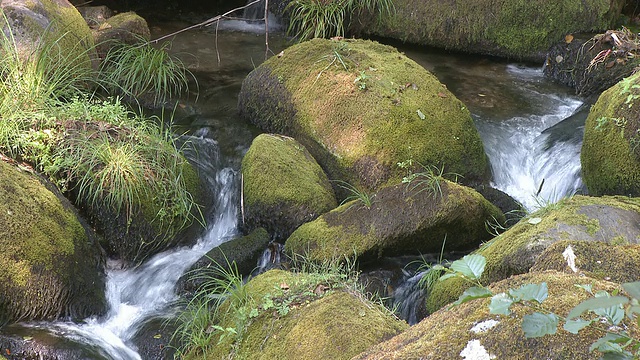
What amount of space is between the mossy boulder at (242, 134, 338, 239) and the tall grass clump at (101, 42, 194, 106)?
1.81m

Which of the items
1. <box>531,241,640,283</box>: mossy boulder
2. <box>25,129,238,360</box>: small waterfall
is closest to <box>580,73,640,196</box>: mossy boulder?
<box>531,241,640,283</box>: mossy boulder

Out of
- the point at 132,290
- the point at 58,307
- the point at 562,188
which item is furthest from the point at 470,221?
the point at 58,307

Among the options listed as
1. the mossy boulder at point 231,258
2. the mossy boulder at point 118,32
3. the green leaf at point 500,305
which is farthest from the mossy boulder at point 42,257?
the green leaf at point 500,305

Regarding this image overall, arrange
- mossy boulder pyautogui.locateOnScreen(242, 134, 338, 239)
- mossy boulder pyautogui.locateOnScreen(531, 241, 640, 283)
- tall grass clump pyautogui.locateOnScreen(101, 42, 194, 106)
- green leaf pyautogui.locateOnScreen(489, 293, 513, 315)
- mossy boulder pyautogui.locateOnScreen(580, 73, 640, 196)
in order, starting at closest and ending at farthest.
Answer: green leaf pyautogui.locateOnScreen(489, 293, 513, 315) → mossy boulder pyautogui.locateOnScreen(531, 241, 640, 283) → mossy boulder pyautogui.locateOnScreen(580, 73, 640, 196) → mossy boulder pyautogui.locateOnScreen(242, 134, 338, 239) → tall grass clump pyautogui.locateOnScreen(101, 42, 194, 106)

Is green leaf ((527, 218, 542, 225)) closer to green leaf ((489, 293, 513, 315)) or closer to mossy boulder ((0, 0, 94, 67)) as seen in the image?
green leaf ((489, 293, 513, 315))

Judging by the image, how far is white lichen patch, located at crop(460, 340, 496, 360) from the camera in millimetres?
2016

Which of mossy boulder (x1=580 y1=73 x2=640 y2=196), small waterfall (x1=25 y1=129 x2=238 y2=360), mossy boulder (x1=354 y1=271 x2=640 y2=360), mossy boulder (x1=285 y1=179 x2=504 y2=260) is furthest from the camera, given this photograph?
mossy boulder (x1=580 y1=73 x2=640 y2=196)

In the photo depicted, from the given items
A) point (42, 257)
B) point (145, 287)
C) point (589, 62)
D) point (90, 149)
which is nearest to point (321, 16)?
point (589, 62)

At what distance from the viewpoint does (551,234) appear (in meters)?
4.09

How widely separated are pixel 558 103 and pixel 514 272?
4221mm

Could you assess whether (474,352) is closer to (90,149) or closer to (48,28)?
(90,149)

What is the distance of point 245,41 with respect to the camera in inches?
359

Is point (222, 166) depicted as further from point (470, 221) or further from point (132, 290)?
point (470, 221)

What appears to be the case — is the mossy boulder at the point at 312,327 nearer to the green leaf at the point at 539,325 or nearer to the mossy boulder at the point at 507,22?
the green leaf at the point at 539,325
